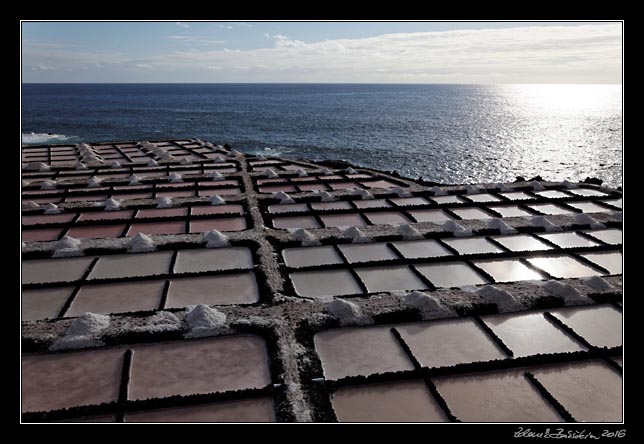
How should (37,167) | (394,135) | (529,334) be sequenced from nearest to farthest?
(529,334) < (37,167) < (394,135)

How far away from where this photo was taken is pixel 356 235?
888 centimetres

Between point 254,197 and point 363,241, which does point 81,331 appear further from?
point 254,197

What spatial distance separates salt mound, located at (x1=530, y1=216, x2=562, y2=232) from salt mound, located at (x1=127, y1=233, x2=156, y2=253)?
7047mm

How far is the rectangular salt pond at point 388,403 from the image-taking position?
454 cm

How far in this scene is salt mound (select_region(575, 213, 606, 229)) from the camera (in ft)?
31.9

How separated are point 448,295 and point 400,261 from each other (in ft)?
4.74

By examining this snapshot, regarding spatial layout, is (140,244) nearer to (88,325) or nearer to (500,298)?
(88,325)

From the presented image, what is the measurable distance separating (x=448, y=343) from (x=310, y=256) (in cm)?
307

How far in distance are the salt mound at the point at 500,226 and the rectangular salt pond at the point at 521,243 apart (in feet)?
A: 0.38

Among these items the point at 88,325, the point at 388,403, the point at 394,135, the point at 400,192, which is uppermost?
the point at 394,135

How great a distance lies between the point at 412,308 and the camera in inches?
243

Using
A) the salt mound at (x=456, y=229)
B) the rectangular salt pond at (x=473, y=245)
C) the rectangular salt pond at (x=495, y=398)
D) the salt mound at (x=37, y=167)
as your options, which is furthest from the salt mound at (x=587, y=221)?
the salt mound at (x=37, y=167)

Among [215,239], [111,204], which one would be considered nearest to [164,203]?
[111,204]
